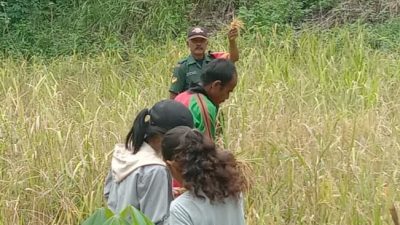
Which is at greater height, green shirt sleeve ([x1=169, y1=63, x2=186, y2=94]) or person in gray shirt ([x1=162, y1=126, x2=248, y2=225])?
person in gray shirt ([x1=162, y1=126, x2=248, y2=225])

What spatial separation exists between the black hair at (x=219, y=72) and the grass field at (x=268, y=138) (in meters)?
0.60

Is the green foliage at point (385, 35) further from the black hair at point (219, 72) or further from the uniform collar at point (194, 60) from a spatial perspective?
the black hair at point (219, 72)

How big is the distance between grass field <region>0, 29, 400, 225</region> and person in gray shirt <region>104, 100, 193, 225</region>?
1.01 meters

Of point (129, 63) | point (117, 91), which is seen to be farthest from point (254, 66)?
point (129, 63)

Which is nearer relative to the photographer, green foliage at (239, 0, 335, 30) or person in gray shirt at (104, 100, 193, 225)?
person in gray shirt at (104, 100, 193, 225)

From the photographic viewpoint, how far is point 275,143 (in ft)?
13.4

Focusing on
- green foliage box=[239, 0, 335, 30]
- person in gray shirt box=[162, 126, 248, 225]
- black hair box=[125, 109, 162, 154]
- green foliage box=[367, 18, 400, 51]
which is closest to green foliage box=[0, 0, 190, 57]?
green foliage box=[239, 0, 335, 30]

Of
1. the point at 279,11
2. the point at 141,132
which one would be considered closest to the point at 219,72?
the point at 141,132

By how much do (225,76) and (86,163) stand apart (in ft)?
3.18

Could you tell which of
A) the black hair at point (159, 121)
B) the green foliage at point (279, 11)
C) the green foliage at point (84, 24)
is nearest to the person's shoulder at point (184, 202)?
the black hair at point (159, 121)

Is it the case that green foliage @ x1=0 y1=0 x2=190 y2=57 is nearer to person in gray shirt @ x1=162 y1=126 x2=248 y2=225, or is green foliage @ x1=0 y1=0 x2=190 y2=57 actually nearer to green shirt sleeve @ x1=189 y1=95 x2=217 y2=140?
green shirt sleeve @ x1=189 y1=95 x2=217 y2=140

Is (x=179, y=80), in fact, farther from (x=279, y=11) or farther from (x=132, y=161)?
(x=279, y=11)

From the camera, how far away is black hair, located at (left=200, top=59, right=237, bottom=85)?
10.9 ft

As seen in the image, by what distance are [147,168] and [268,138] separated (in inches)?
69.5
